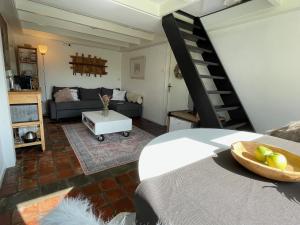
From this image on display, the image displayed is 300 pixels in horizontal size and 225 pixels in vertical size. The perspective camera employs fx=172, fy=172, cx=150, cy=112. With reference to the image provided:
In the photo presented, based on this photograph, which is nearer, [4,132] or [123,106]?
[4,132]

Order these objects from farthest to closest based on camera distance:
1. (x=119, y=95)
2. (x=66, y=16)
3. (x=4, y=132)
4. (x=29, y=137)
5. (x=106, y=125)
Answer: (x=119, y=95) → (x=106, y=125) → (x=66, y=16) → (x=29, y=137) → (x=4, y=132)

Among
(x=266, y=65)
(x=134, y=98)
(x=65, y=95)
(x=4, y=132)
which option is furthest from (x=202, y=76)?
(x=65, y=95)

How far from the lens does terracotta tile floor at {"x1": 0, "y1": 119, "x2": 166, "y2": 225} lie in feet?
5.09

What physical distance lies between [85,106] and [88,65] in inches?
64.8

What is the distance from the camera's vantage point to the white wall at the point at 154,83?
171 inches

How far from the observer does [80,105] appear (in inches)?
182

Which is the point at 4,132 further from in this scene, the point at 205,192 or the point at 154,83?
the point at 154,83

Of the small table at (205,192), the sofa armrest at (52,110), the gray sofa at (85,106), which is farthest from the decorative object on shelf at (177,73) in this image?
the small table at (205,192)

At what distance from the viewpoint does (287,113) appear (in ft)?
6.85

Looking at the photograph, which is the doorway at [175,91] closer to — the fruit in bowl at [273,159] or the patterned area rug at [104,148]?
the patterned area rug at [104,148]

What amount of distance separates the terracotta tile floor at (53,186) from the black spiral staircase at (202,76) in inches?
47.8

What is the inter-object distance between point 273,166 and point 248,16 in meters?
2.28

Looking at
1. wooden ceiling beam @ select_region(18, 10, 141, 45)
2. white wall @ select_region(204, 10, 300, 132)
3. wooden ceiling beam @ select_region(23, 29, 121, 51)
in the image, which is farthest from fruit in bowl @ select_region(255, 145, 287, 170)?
wooden ceiling beam @ select_region(23, 29, 121, 51)

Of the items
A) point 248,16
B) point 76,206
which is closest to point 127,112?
point 248,16
